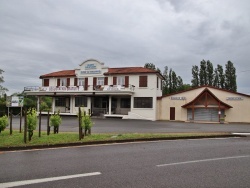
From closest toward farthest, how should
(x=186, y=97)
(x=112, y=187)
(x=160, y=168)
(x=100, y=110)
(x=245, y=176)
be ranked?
(x=112, y=187)
(x=245, y=176)
(x=160, y=168)
(x=186, y=97)
(x=100, y=110)

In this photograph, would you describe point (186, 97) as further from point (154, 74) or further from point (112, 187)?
point (112, 187)

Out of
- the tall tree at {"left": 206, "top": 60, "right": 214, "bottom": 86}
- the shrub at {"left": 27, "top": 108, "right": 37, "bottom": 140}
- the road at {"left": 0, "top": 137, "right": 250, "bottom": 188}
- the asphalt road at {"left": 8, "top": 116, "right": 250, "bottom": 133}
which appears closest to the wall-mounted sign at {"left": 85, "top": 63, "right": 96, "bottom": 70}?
the asphalt road at {"left": 8, "top": 116, "right": 250, "bottom": 133}

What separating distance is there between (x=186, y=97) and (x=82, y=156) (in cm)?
2850

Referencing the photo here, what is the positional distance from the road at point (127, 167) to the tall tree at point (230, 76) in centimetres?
4812

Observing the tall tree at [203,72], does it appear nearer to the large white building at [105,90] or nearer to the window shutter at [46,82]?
the large white building at [105,90]

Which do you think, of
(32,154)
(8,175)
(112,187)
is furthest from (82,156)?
(112,187)

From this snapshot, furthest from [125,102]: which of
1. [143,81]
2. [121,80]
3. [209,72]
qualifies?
[209,72]

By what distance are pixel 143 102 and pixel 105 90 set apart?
5673 millimetres

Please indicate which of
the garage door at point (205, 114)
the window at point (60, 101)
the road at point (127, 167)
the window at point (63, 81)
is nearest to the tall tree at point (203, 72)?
the garage door at point (205, 114)

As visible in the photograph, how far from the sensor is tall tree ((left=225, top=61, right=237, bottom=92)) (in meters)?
53.4

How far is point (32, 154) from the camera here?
849 cm

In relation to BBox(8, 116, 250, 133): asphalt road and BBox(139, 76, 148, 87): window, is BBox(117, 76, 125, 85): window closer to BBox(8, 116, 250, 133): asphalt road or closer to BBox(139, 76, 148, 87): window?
BBox(139, 76, 148, 87): window

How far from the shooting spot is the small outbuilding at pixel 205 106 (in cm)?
3238

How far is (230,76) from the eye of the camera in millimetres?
54000
